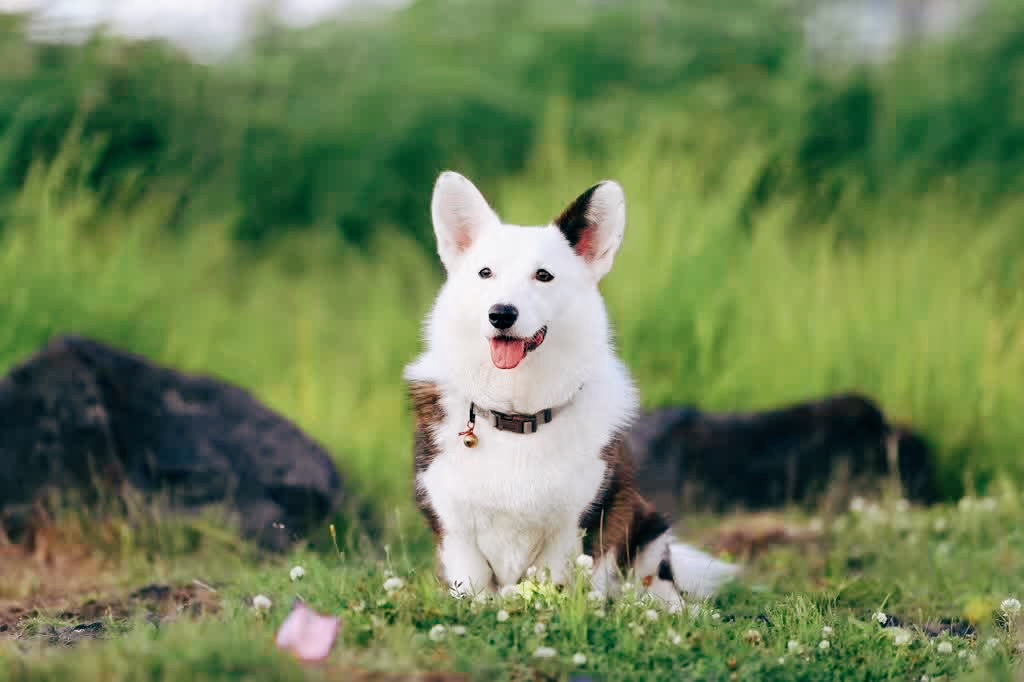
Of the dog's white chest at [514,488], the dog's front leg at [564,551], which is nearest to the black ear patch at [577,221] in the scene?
the dog's white chest at [514,488]

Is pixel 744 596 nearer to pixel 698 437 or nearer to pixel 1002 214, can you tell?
pixel 698 437

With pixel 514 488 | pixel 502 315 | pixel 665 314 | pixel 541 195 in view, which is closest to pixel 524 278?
pixel 502 315

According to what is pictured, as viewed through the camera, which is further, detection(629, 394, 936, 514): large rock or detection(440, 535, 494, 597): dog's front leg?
detection(629, 394, 936, 514): large rock

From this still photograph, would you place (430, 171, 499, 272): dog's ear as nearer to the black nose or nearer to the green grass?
the black nose

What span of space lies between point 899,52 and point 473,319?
10.5 m

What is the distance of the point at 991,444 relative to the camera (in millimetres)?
8062

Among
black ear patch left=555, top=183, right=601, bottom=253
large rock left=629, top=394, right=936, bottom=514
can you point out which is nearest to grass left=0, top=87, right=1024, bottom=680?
large rock left=629, top=394, right=936, bottom=514

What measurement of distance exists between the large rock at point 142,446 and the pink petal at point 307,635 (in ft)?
8.78

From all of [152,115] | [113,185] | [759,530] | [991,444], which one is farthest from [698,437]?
[152,115]

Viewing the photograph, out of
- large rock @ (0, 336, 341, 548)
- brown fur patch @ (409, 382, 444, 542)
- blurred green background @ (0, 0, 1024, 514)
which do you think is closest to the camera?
brown fur patch @ (409, 382, 444, 542)

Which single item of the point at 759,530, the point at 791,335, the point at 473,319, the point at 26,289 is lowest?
the point at 759,530

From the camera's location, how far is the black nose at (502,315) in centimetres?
396

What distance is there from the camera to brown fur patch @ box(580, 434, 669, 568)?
4.32 metres

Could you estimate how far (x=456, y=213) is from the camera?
439 cm
